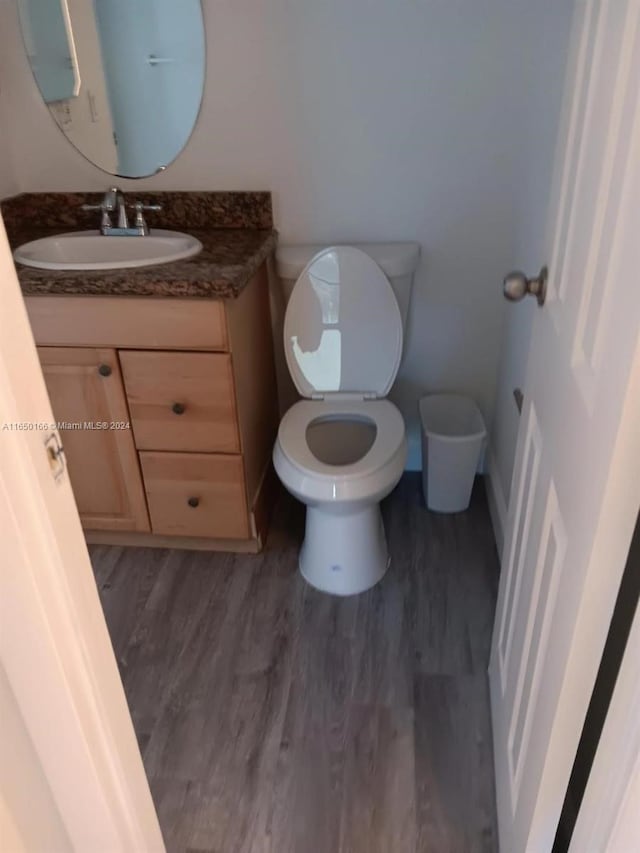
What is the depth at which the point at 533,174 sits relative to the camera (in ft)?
6.12

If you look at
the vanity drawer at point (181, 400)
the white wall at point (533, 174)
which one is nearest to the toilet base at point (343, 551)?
the vanity drawer at point (181, 400)

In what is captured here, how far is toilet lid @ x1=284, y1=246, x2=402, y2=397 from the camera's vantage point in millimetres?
1957

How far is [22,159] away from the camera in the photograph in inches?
83.4

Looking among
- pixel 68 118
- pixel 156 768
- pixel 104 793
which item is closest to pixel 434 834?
pixel 156 768

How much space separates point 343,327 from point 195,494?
648mm

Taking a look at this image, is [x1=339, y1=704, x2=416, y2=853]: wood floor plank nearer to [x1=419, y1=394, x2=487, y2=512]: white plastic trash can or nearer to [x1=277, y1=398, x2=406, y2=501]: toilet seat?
[x1=277, y1=398, x2=406, y2=501]: toilet seat

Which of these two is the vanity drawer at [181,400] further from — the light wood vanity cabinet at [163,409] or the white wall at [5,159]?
the white wall at [5,159]

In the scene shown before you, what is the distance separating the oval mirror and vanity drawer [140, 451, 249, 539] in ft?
2.95

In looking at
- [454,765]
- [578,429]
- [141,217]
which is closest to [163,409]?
[141,217]

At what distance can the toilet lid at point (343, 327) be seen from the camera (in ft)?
6.42

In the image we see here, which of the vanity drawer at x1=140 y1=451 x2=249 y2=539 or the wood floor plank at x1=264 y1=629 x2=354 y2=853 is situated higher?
the vanity drawer at x1=140 y1=451 x2=249 y2=539

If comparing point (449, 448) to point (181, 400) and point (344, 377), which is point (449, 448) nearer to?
point (344, 377)

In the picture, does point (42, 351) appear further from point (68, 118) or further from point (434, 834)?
point (434, 834)

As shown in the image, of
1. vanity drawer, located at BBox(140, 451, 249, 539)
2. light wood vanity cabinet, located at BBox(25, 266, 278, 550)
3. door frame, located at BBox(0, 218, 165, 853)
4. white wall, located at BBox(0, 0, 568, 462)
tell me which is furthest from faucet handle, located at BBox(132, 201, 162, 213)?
door frame, located at BBox(0, 218, 165, 853)
